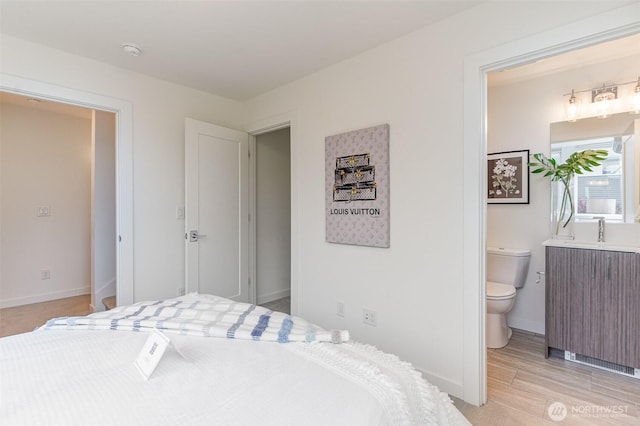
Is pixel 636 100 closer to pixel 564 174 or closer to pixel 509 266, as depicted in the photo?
pixel 564 174

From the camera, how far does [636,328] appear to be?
2.14 meters

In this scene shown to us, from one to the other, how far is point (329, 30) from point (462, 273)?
178cm

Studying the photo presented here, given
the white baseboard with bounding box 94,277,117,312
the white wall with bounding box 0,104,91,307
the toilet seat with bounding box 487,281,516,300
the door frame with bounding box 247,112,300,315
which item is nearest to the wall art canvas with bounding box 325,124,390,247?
the door frame with bounding box 247,112,300,315

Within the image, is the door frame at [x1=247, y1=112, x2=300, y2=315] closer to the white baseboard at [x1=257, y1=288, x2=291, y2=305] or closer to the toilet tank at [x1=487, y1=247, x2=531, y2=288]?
the white baseboard at [x1=257, y1=288, x2=291, y2=305]

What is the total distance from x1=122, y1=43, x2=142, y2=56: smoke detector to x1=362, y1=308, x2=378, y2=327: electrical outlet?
2.58 m

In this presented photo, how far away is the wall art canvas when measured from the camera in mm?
2312

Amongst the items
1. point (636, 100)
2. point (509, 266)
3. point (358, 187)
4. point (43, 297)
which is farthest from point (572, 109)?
point (43, 297)

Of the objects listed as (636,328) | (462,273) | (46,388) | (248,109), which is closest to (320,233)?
(462,273)

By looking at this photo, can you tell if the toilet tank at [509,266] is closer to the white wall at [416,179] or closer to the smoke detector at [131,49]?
the white wall at [416,179]

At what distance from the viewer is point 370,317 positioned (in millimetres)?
2402

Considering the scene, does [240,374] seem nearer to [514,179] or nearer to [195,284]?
[195,284]

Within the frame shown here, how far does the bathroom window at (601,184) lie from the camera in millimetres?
2541

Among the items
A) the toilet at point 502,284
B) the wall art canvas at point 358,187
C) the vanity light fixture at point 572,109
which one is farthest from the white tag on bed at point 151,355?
the vanity light fixture at point 572,109

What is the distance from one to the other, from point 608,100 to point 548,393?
7.52 feet
